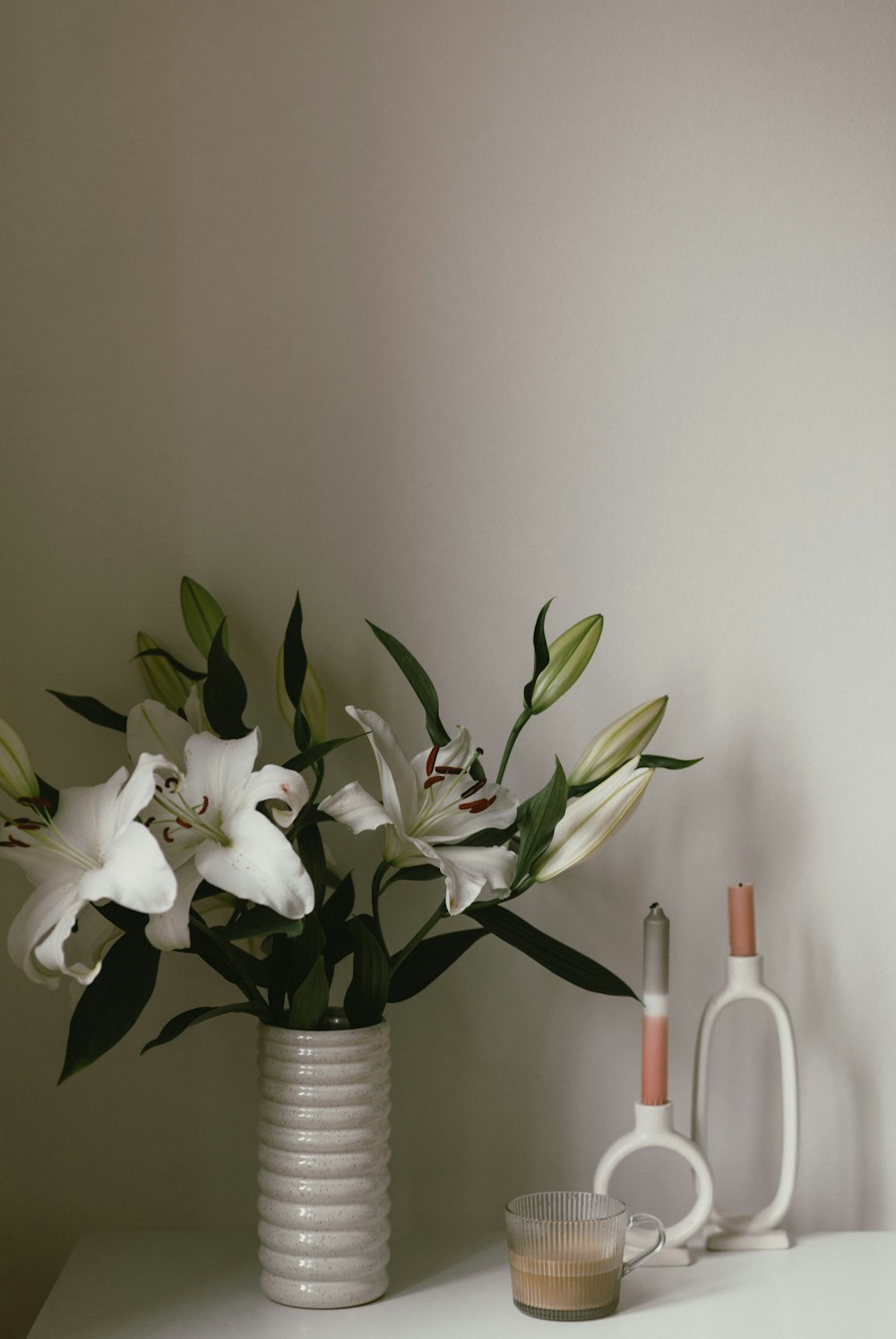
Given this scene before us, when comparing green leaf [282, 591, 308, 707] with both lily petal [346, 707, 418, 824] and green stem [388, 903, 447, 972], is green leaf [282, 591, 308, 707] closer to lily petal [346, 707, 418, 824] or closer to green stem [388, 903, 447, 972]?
lily petal [346, 707, 418, 824]

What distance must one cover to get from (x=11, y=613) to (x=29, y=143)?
41 cm

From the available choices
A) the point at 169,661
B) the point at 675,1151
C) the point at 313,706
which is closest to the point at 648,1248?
the point at 675,1151

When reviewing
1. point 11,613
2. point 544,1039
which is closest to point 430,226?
point 11,613

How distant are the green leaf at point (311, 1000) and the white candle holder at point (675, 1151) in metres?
0.27

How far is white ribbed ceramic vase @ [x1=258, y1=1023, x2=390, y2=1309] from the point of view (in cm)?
90

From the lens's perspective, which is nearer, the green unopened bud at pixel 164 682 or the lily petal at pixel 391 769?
the lily petal at pixel 391 769

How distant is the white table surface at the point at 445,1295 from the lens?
2.87 feet

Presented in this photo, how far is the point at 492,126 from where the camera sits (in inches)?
43.8

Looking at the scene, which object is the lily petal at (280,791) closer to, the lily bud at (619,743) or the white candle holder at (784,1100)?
the lily bud at (619,743)

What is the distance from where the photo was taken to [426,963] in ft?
3.20

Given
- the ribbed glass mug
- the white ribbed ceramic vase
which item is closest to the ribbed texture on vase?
the ribbed glass mug

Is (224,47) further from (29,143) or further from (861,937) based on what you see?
(861,937)

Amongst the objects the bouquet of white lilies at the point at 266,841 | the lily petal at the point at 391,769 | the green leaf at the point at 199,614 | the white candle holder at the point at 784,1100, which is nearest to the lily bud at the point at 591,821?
the bouquet of white lilies at the point at 266,841

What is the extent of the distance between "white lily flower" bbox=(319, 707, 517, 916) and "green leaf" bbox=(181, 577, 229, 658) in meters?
0.17
